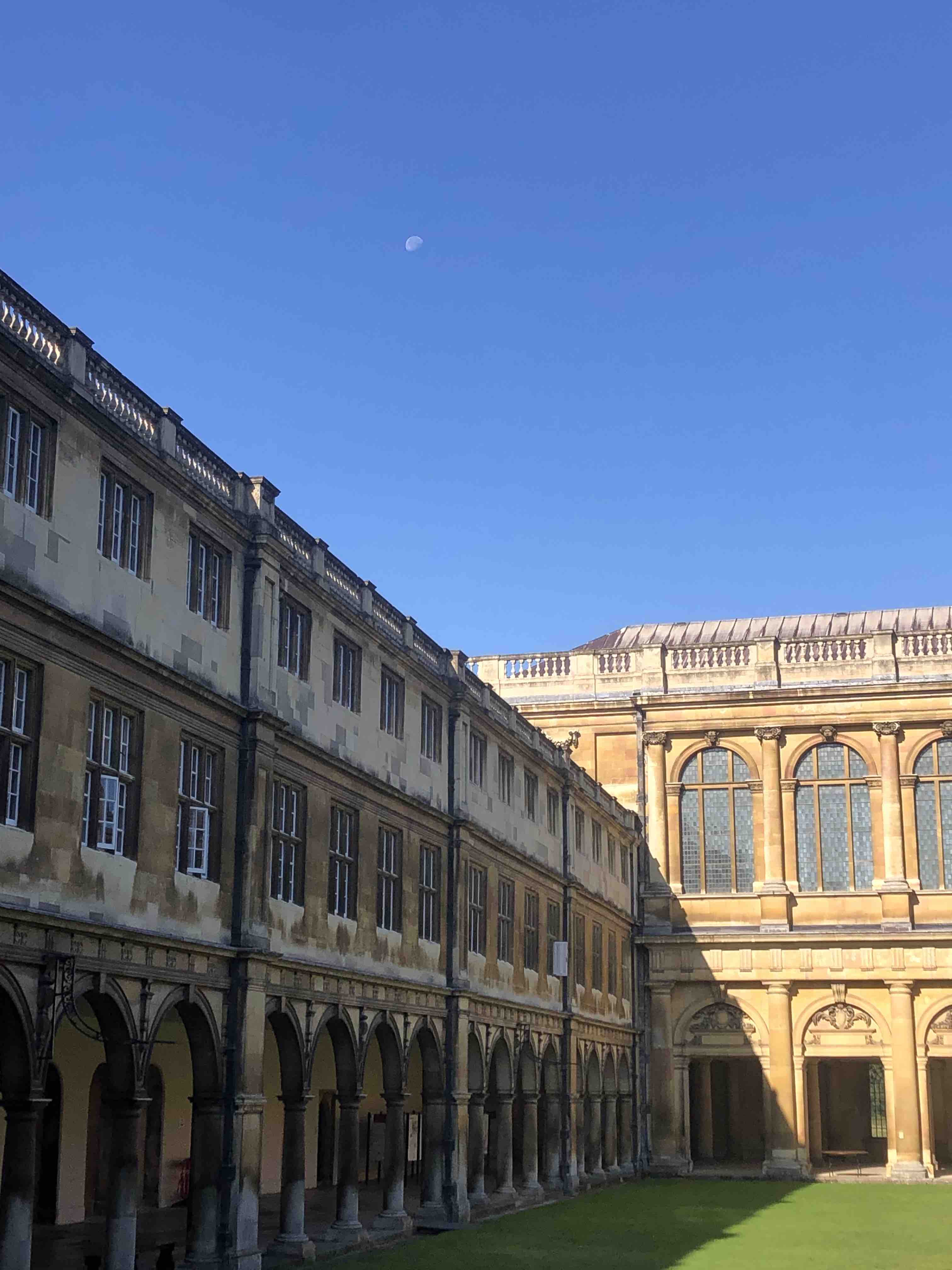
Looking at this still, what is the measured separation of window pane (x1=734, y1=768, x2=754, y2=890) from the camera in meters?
51.9

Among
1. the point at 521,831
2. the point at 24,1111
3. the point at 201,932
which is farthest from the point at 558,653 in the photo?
the point at 24,1111

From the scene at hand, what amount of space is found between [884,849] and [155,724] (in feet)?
115

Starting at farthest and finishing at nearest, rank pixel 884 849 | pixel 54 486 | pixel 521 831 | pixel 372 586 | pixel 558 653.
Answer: pixel 558 653, pixel 884 849, pixel 521 831, pixel 372 586, pixel 54 486

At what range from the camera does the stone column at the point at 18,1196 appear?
54.6 feet

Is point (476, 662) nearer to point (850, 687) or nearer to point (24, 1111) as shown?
point (850, 687)

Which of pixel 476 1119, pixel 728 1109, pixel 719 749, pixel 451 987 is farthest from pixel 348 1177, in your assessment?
pixel 728 1109

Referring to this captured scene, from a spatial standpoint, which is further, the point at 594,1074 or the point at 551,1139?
the point at 594,1074

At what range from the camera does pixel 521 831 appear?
126 feet

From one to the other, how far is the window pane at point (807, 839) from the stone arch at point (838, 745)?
574 millimetres

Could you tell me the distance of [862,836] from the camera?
51.2m

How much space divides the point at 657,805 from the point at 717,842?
2316mm

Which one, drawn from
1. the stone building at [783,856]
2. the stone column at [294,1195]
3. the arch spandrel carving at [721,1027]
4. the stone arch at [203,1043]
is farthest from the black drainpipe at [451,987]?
the arch spandrel carving at [721,1027]

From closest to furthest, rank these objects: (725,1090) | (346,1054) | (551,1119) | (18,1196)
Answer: (18,1196) < (346,1054) < (551,1119) < (725,1090)

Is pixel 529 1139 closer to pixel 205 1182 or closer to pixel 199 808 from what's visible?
pixel 205 1182
